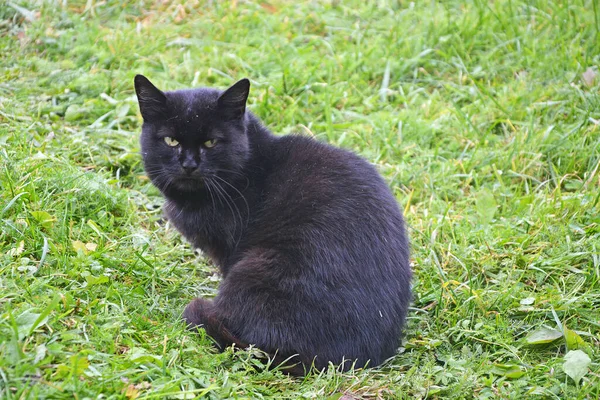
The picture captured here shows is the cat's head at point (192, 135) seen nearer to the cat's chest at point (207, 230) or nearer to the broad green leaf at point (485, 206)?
the cat's chest at point (207, 230)

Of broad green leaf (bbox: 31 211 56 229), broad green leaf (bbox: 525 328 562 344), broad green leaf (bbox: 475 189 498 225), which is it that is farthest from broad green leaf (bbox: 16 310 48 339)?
broad green leaf (bbox: 475 189 498 225)

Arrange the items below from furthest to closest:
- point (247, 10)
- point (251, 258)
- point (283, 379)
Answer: point (247, 10) → point (251, 258) → point (283, 379)

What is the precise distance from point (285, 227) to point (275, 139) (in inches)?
26.9

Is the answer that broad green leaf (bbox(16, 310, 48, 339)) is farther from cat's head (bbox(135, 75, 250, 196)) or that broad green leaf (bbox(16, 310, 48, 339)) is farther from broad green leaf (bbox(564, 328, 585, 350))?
broad green leaf (bbox(564, 328, 585, 350))

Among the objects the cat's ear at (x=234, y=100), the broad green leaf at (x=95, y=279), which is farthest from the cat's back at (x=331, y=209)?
the broad green leaf at (x=95, y=279)

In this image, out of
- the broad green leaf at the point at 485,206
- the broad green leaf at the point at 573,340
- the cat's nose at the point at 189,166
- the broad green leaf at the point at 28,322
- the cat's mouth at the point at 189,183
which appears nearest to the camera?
the broad green leaf at the point at 28,322

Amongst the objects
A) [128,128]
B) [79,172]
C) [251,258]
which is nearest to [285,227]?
[251,258]

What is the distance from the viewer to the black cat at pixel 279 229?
293 cm

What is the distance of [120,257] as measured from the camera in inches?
131

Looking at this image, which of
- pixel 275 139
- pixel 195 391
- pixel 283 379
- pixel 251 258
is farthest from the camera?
pixel 275 139

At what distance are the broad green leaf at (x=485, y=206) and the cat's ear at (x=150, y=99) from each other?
201 cm

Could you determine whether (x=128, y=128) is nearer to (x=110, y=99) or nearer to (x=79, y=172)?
(x=110, y=99)

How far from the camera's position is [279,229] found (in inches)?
125

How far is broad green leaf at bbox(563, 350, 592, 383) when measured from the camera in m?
2.79
